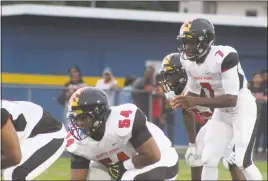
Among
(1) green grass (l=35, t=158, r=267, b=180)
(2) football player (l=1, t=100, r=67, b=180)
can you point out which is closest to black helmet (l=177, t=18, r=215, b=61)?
(2) football player (l=1, t=100, r=67, b=180)

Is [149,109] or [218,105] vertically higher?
[218,105]

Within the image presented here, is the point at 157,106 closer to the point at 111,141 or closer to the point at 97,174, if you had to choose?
the point at 97,174

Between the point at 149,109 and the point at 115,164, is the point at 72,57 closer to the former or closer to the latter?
the point at 149,109

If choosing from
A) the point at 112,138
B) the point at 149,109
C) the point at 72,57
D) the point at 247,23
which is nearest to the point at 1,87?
the point at 149,109

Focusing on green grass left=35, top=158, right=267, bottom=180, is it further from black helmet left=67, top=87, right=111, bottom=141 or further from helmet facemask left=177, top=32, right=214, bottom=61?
black helmet left=67, top=87, right=111, bottom=141

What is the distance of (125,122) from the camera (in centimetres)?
580

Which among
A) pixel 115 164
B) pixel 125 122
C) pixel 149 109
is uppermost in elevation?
pixel 125 122

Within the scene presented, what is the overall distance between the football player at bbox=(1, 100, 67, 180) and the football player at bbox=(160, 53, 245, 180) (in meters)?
1.44

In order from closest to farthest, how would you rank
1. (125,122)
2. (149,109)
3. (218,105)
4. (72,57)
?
(125,122) → (218,105) → (149,109) → (72,57)

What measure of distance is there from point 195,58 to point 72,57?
991cm

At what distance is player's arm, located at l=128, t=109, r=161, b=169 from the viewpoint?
5.81 m

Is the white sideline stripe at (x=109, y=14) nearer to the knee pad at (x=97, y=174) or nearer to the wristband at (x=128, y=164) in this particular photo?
the knee pad at (x=97, y=174)

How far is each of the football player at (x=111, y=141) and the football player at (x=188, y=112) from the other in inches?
62.1

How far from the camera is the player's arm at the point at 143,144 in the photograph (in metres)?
5.81
